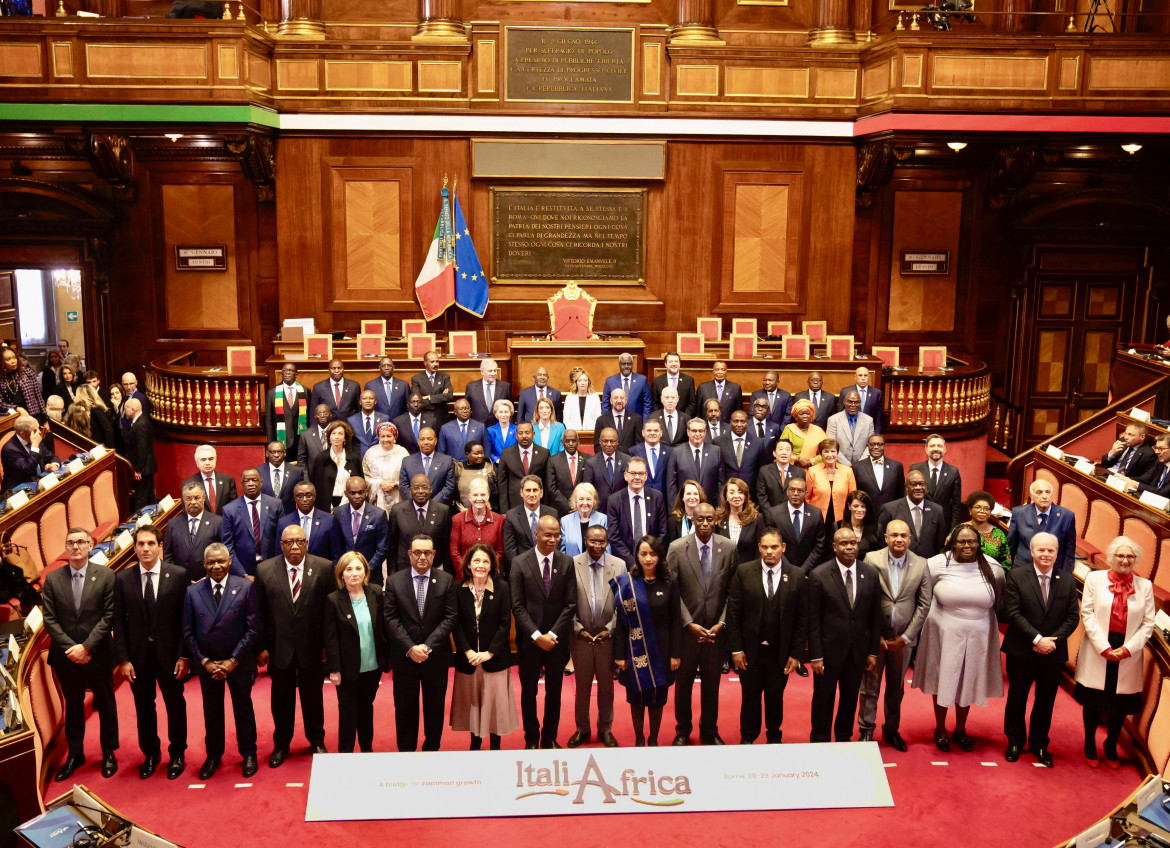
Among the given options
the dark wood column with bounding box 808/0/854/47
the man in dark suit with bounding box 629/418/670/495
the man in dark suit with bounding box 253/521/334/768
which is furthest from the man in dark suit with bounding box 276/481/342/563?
the dark wood column with bounding box 808/0/854/47

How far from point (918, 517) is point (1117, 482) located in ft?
6.05

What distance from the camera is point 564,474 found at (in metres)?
7.16

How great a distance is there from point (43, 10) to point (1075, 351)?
40.5 ft

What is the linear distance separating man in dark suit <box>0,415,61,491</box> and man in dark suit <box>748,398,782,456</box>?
5113mm

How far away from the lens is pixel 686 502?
6254 mm

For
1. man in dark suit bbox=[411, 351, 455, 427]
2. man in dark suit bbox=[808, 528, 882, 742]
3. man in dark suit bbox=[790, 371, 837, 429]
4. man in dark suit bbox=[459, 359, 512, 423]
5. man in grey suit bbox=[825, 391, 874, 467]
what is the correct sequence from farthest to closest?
man in dark suit bbox=[411, 351, 455, 427] → man in dark suit bbox=[459, 359, 512, 423] → man in dark suit bbox=[790, 371, 837, 429] → man in grey suit bbox=[825, 391, 874, 467] → man in dark suit bbox=[808, 528, 882, 742]

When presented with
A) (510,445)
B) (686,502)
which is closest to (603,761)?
(686,502)

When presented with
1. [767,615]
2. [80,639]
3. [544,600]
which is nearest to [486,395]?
[544,600]

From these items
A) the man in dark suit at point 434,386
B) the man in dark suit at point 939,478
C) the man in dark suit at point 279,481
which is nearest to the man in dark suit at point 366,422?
the man in dark suit at point 434,386

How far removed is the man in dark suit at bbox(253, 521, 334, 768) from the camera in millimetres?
5340

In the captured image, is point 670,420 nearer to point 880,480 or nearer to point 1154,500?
point 880,480

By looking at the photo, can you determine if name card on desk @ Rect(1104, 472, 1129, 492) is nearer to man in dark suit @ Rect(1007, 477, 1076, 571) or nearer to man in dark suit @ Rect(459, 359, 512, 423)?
man in dark suit @ Rect(1007, 477, 1076, 571)

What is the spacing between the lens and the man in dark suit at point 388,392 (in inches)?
340

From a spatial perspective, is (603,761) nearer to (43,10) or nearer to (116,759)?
(116,759)
